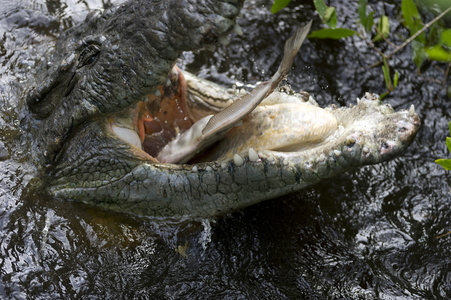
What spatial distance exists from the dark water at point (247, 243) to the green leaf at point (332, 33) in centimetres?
105

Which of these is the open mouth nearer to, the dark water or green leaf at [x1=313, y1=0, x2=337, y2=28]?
the dark water

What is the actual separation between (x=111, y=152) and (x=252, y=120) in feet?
2.73

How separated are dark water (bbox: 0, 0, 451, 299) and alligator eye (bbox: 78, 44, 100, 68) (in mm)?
733

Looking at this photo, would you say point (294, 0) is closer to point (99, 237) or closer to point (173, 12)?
point (173, 12)

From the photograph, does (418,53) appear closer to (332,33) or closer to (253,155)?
(332,33)

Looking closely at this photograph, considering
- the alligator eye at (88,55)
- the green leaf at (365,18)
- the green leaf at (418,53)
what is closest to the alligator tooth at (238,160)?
the alligator eye at (88,55)

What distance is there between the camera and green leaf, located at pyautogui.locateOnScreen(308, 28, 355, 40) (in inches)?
161

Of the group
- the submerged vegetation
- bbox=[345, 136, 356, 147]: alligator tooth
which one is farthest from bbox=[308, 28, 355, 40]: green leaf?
bbox=[345, 136, 356, 147]: alligator tooth

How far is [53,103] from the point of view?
10.3 feet

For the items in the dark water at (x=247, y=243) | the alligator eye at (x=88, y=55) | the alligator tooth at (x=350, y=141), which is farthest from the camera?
the alligator eye at (x=88, y=55)

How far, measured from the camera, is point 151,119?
3.35 meters

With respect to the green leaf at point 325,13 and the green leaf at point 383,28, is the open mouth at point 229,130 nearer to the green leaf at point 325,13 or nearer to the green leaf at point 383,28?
the green leaf at point 325,13

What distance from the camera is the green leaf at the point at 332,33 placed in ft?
13.4

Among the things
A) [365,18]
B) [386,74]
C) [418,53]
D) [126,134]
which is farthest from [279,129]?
[418,53]
